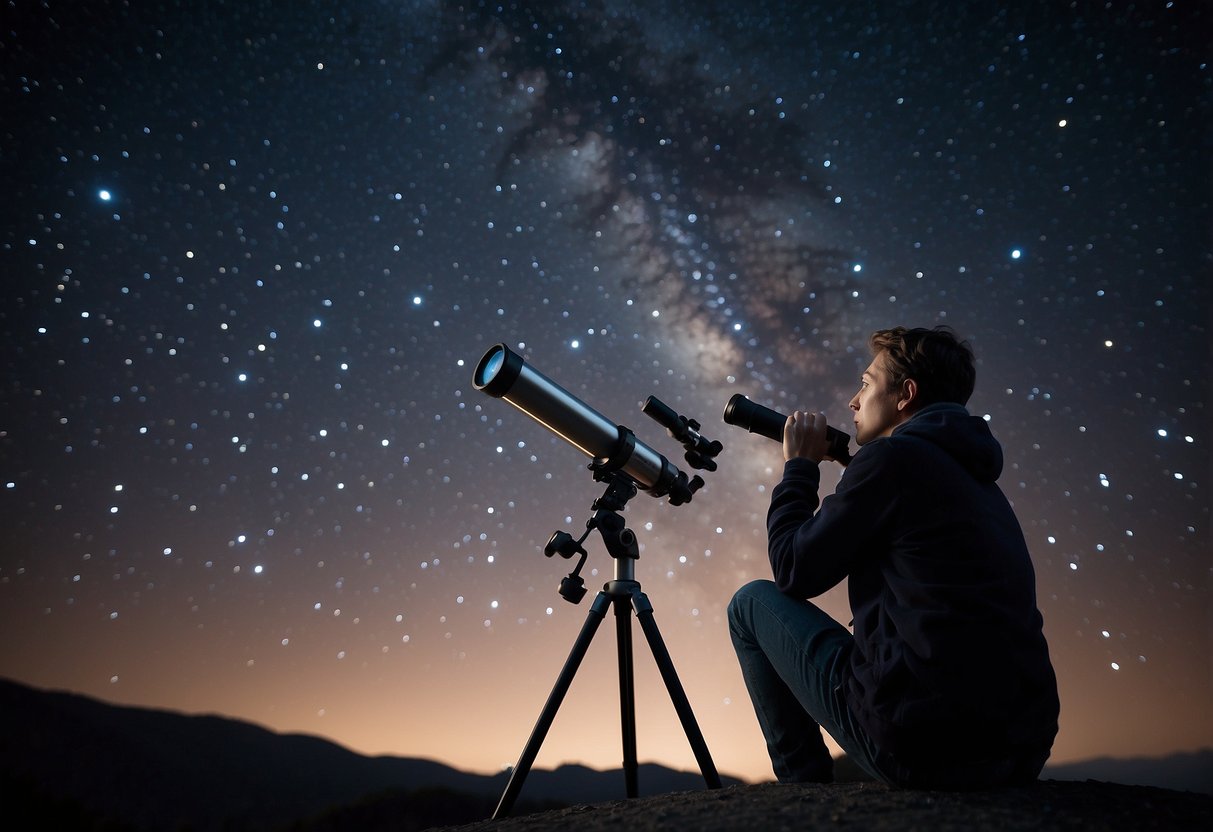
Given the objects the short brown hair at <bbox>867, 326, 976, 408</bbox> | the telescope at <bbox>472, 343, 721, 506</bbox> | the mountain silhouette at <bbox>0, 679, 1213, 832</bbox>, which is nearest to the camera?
the short brown hair at <bbox>867, 326, 976, 408</bbox>

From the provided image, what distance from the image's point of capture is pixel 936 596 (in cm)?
113

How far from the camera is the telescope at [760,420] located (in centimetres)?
181

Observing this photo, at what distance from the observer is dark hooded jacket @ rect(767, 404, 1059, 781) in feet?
3.59

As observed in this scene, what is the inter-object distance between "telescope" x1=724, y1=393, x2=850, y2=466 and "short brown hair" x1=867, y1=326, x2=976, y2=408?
271mm

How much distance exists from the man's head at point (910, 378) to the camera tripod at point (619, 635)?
100 centimetres

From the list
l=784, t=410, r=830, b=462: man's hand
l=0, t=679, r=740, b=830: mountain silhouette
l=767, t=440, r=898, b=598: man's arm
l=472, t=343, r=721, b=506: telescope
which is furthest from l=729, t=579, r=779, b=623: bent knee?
l=0, t=679, r=740, b=830: mountain silhouette

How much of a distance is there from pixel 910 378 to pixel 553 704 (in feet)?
5.14

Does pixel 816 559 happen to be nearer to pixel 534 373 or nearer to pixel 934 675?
pixel 934 675

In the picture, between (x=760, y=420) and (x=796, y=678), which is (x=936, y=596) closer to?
(x=796, y=678)

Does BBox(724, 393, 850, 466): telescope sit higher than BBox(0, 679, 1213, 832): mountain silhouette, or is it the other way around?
BBox(724, 393, 850, 466): telescope

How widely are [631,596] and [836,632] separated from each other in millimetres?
911

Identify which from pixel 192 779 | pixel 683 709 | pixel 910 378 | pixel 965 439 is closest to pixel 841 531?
pixel 965 439

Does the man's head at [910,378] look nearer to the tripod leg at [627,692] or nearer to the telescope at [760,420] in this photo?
the telescope at [760,420]

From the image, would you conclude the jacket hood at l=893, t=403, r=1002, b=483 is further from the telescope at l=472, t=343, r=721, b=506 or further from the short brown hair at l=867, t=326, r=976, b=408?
the telescope at l=472, t=343, r=721, b=506
